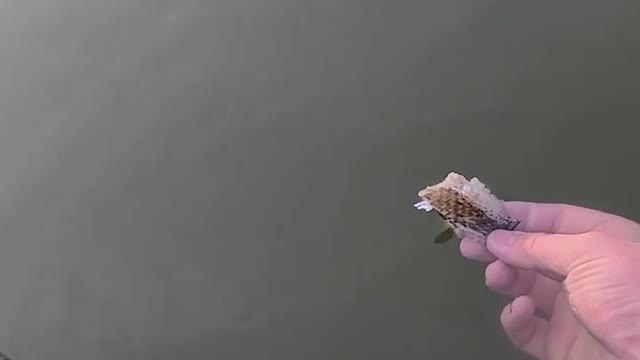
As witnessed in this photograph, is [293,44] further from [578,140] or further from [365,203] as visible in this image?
[578,140]

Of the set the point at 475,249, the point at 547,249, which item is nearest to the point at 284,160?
the point at 475,249

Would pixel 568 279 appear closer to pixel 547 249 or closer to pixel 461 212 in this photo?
pixel 547 249

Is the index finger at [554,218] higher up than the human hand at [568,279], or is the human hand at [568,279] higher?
the index finger at [554,218]

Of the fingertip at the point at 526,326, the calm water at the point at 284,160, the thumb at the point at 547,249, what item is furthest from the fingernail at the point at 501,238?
the calm water at the point at 284,160

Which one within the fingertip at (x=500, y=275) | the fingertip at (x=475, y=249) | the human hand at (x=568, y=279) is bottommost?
the human hand at (x=568, y=279)

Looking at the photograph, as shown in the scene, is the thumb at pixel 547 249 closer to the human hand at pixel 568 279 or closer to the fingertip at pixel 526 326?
the human hand at pixel 568 279

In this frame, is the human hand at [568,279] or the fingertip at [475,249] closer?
the human hand at [568,279]

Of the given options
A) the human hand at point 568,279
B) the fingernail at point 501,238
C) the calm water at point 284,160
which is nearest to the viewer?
the human hand at point 568,279
